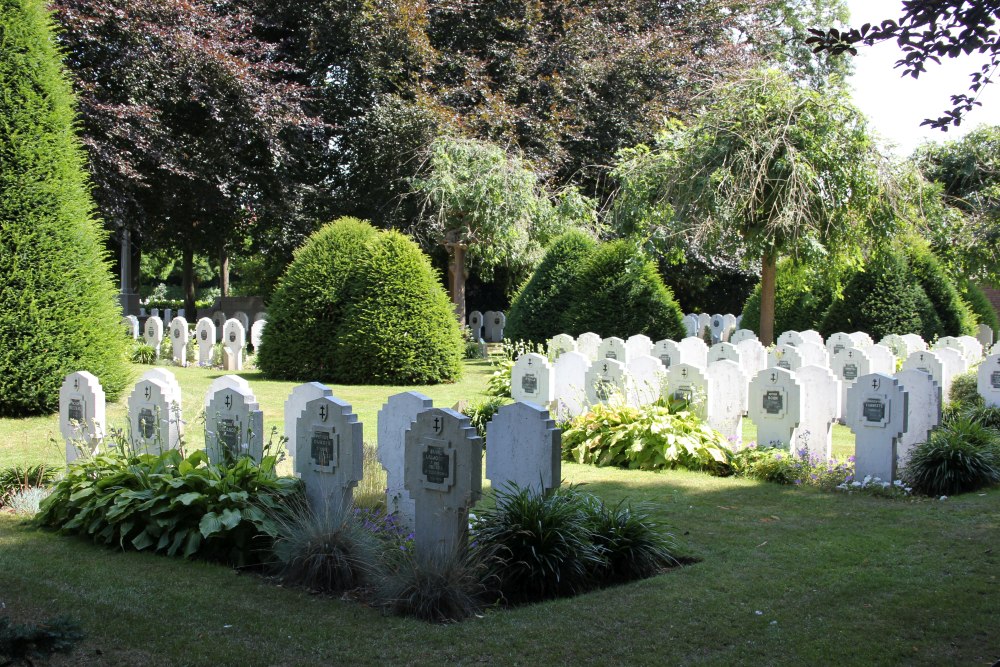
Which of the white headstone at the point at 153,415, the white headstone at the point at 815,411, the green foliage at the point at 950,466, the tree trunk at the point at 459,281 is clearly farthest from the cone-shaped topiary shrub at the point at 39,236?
the tree trunk at the point at 459,281

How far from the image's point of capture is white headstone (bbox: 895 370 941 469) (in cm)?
915

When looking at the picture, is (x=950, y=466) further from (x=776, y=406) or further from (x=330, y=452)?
(x=330, y=452)

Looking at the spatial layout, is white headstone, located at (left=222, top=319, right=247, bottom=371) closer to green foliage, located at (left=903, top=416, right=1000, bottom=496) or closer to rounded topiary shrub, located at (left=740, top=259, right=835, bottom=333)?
rounded topiary shrub, located at (left=740, top=259, right=835, bottom=333)

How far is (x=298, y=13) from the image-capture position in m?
24.0

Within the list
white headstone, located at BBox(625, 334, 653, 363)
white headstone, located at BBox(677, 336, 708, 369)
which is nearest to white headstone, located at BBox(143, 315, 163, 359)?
white headstone, located at BBox(625, 334, 653, 363)

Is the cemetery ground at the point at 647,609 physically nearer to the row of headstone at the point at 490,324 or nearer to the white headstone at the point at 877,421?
the white headstone at the point at 877,421

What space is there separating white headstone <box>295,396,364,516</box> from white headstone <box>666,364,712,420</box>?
478 centimetres

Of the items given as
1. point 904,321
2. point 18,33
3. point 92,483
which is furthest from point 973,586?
point 904,321

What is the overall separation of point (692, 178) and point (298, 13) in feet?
42.3

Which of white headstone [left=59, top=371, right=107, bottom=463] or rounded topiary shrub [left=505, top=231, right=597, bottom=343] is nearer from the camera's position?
white headstone [left=59, top=371, right=107, bottom=463]

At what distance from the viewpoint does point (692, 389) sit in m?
9.85

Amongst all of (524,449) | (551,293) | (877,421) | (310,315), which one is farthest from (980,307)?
(524,449)

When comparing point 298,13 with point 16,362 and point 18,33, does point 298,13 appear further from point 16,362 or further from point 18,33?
point 16,362

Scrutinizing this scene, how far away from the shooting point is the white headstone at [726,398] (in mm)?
9750
